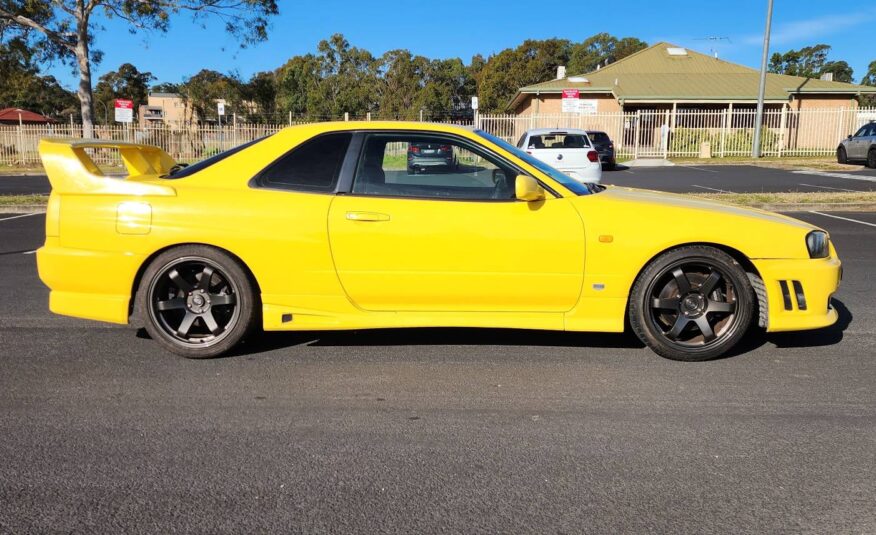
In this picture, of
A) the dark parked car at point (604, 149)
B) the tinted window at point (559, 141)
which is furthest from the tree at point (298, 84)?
the tinted window at point (559, 141)

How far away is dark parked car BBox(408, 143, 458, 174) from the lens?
15.2 feet

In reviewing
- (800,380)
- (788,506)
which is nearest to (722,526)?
(788,506)

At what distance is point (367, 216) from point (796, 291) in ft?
8.93

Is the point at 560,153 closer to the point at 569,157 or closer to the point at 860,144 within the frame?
the point at 569,157

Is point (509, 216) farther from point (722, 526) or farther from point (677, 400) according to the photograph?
point (722, 526)

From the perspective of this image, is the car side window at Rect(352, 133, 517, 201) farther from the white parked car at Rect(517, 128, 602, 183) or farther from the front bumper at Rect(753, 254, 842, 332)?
the white parked car at Rect(517, 128, 602, 183)

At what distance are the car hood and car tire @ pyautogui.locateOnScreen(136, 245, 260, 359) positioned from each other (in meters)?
2.22

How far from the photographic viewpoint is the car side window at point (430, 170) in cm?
447

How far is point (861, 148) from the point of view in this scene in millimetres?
24328

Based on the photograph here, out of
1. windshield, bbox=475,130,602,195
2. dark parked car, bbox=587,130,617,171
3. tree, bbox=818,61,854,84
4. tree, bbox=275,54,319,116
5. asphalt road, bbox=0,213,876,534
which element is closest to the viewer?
asphalt road, bbox=0,213,876,534

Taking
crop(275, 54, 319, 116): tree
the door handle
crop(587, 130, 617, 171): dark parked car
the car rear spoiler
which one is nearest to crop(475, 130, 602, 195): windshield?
the door handle

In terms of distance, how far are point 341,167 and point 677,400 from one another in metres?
2.48

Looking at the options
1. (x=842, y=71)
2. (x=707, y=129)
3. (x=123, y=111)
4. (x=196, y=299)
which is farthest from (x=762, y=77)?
(x=842, y=71)

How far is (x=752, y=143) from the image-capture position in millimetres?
32188
